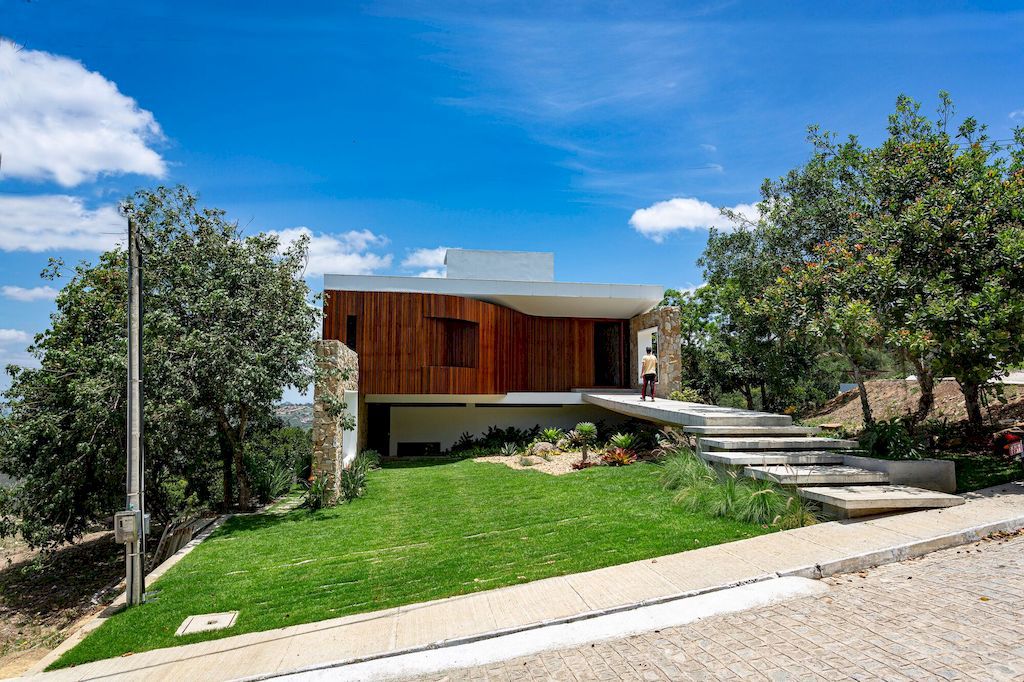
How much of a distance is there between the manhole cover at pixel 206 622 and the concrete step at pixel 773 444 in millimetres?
7710

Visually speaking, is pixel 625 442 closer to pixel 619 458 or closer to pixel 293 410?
pixel 619 458

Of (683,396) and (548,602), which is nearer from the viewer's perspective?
(548,602)

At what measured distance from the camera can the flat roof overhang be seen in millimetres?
16875

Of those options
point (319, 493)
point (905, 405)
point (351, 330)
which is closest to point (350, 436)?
point (351, 330)

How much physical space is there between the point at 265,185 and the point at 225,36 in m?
3.63

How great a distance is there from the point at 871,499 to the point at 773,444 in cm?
272

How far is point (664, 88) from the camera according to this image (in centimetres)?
1215

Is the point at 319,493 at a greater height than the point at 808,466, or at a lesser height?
lesser

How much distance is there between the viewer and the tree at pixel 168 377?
31.8 feet

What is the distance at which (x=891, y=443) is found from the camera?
9.62m

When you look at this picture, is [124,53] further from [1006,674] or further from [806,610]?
[1006,674]

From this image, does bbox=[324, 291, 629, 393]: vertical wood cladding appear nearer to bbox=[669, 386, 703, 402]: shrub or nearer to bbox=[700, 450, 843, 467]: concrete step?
bbox=[669, 386, 703, 402]: shrub

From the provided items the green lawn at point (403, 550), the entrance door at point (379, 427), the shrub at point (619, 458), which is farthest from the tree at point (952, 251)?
the entrance door at point (379, 427)

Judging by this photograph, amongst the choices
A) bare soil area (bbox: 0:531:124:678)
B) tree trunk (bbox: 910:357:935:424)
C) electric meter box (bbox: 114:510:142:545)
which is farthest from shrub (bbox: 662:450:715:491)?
bare soil area (bbox: 0:531:124:678)
